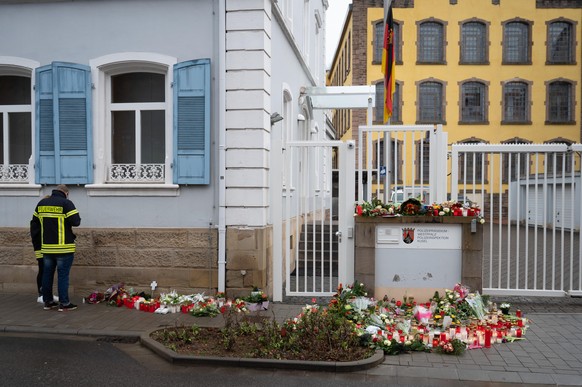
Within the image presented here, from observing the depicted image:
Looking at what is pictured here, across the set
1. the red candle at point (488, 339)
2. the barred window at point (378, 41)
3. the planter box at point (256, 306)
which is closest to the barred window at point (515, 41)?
the barred window at point (378, 41)

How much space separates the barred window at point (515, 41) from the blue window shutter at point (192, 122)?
3121cm

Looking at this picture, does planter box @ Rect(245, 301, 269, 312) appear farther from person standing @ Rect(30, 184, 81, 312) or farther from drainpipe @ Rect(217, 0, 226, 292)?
person standing @ Rect(30, 184, 81, 312)

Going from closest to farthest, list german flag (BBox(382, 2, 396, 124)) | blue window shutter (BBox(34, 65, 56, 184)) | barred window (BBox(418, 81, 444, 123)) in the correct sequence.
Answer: blue window shutter (BBox(34, 65, 56, 184)) < german flag (BBox(382, 2, 396, 124)) < barred window (BBox(418, 81, 444, 123))

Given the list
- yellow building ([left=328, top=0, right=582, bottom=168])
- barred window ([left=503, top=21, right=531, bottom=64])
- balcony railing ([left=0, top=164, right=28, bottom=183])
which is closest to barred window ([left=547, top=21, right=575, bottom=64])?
yellow building ([left=328, top=0, right=582, bottom=168])

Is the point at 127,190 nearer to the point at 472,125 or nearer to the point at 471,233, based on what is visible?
the point at 471,233

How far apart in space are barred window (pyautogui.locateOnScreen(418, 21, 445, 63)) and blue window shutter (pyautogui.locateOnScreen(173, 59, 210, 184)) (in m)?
29.0

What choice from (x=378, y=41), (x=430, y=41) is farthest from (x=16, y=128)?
(x=430, y=41)

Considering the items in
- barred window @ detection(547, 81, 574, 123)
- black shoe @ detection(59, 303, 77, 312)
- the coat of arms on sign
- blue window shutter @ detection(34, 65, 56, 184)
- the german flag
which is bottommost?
black shoe @ detection(59, 303, 77, 312)

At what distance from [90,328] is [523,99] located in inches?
1338

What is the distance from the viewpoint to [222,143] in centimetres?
868

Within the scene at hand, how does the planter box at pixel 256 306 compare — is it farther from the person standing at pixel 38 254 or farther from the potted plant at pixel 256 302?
the person standing at pixel 38 254

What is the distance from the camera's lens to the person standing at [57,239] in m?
8.09

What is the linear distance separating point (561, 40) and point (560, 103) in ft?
13.3

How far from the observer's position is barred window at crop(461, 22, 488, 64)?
35.2 m
